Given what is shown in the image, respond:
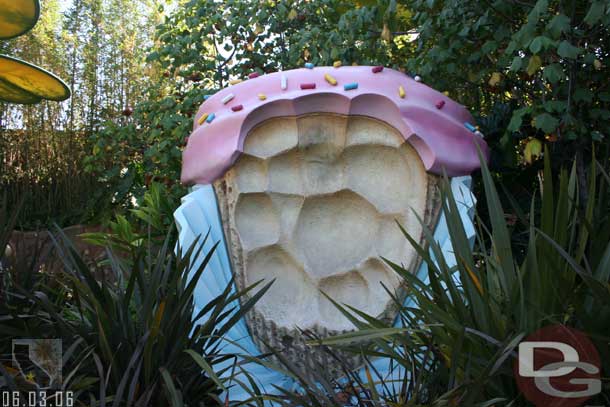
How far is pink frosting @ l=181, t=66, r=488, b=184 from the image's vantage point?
2.58 m

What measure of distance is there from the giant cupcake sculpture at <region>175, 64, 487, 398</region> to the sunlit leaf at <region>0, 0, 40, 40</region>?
855mm

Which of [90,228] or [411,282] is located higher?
[90,228]

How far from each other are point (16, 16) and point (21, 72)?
183mm

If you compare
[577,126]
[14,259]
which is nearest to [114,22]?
[14,259]

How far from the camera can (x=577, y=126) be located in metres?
2.70

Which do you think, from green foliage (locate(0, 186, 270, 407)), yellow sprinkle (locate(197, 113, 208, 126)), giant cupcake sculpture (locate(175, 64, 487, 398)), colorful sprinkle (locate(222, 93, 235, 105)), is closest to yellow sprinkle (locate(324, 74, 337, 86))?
giant cupcake sculpture (locate(175, 64, 487, 398))

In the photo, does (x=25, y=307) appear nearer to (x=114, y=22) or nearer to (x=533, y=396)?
(x=533, y=396)

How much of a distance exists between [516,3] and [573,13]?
0.82 feet

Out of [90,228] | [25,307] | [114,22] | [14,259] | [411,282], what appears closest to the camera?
[411,282]

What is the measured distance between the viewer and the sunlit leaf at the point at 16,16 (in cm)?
203

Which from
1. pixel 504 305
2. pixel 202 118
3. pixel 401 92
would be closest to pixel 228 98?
pixel 202 118

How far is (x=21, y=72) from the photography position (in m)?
2.15

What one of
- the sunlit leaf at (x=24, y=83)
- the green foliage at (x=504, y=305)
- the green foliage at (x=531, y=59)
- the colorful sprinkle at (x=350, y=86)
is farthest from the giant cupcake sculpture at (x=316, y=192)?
the green foliage at (x=504, y=305)

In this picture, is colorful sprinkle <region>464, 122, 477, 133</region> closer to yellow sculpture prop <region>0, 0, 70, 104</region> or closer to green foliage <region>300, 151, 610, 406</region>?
green foliage <region>300, 151, 610, 406</region>
